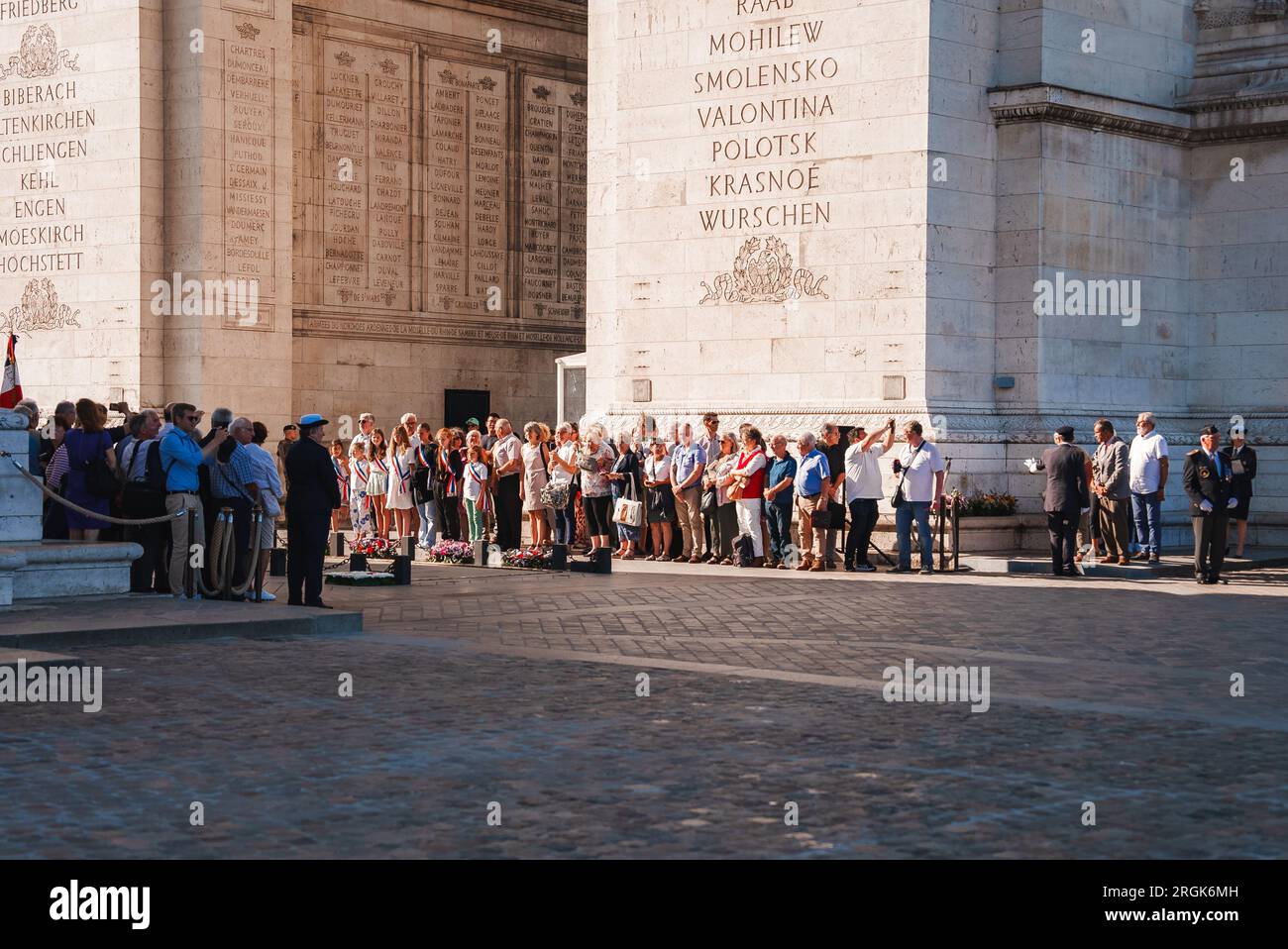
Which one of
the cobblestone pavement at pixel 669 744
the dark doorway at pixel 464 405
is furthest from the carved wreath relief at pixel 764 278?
the dark doorway at pixel 464 405

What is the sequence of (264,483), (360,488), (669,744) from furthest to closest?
(360,488) < (264,483) < (669,744)

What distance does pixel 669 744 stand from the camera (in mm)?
10703

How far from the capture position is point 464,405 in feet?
121

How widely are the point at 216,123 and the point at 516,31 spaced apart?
7884 mm

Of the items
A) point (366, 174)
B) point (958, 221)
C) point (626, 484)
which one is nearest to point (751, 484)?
point (626, 484)

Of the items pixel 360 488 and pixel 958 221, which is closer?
pixel 958 221

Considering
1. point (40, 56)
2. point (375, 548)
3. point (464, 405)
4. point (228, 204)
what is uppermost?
point (40, 56)

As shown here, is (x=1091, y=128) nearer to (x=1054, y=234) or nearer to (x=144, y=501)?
(x=1054, y=234)

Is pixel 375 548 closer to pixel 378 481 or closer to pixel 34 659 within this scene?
pixel 378 481

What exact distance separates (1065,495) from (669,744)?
498 inches

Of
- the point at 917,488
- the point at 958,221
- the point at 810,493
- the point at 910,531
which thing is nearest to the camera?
the point at 917,488


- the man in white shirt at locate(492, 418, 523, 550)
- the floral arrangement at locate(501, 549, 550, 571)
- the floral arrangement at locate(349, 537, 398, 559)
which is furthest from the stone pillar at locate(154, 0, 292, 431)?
the floral arrangement at locate(501, 549, 550, 571)

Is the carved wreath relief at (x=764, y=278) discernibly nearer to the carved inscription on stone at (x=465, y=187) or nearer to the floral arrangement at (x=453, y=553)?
the floral arrangement at (x=453, y=553)

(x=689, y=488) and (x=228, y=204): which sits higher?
(x=228, y=204)
